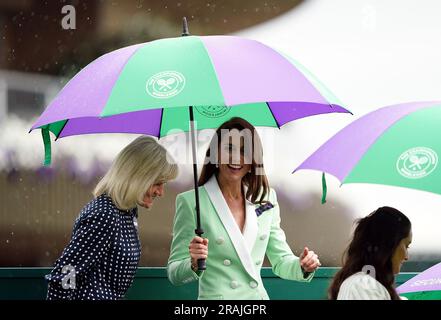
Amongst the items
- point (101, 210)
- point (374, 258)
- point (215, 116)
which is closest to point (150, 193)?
point (101, 210)

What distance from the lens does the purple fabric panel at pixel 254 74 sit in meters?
4.65

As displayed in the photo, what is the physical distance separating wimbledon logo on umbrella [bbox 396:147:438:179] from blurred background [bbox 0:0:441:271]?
2359 millimetres

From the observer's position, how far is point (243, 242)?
17.2 feet

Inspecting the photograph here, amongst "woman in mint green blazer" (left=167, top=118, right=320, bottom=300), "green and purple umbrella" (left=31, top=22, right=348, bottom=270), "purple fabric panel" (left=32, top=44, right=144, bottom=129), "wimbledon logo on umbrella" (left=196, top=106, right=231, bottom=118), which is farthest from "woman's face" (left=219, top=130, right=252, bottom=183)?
"purple fabric panel" (left=32, top=44, right=144, bottom=129)

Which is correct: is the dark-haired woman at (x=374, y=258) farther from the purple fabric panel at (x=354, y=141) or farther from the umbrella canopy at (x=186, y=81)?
the umbrella canopy at (x=186, y=81)

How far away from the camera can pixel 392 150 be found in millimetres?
4676

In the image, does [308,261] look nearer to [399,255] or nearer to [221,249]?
[221,249]

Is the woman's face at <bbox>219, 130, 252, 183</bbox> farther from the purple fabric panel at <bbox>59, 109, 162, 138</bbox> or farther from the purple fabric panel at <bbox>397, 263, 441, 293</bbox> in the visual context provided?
the purple fabric panel at <bbox>397, 263, 441, 293</bbox>

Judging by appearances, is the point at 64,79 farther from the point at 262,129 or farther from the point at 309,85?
the point at 309,85

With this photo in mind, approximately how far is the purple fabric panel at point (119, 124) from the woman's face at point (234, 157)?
2.30ft

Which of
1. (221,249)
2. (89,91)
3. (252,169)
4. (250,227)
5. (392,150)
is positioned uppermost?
(89,91)

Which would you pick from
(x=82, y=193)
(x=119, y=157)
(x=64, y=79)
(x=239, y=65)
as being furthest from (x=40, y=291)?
(x=239, y=65)

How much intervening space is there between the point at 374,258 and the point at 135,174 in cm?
120

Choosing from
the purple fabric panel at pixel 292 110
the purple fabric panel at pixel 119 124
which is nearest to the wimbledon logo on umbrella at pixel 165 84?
the purple fabric panel at pixel 119 124
